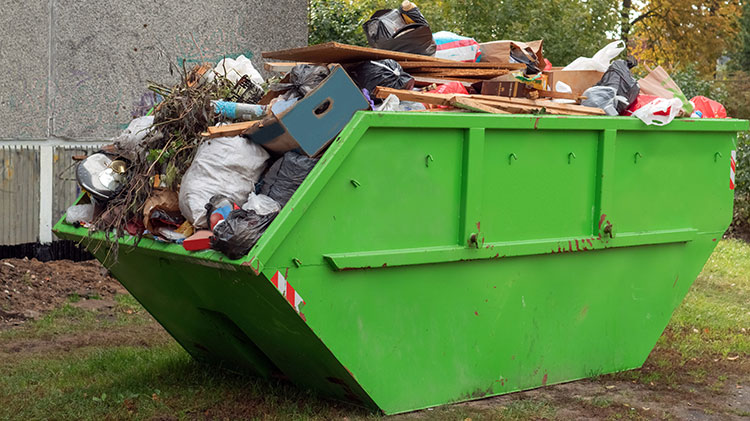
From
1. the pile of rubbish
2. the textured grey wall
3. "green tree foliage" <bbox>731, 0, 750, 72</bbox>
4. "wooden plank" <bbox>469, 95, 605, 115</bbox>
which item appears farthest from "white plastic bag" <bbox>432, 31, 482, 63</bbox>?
"green tree foliage" <bbox>731, 0, 750, 72</bbox>

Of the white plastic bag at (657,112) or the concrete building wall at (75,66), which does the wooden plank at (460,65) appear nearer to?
the white plastic bag at (657,112)

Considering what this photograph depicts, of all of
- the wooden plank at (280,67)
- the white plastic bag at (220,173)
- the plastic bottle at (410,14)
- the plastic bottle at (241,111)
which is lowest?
the white plastic bag at (220,173)

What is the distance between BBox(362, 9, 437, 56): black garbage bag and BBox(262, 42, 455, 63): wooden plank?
0.79 ft

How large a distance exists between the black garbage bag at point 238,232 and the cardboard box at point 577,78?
2.26 meters

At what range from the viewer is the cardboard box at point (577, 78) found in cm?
534

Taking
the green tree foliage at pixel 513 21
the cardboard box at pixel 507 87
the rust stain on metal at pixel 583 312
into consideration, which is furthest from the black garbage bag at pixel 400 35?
the green tree foliage at pixel 513 21

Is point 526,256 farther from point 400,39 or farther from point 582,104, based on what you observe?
point 400,39

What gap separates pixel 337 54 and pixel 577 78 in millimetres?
1575

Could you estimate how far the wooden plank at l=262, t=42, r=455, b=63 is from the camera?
4.49m

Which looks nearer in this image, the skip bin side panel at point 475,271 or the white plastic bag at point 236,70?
the skip bin side panel at point 475,271

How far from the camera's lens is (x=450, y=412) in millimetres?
4492

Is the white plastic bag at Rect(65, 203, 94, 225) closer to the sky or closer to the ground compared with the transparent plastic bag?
closer to the ground

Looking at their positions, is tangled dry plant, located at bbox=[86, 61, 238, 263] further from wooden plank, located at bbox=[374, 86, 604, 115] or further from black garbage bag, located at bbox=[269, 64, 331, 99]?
wooden plank, located at bbox=[374, 86, 604, 115]

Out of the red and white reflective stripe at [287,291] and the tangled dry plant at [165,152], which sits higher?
the tangled dry plant at [165,152]
